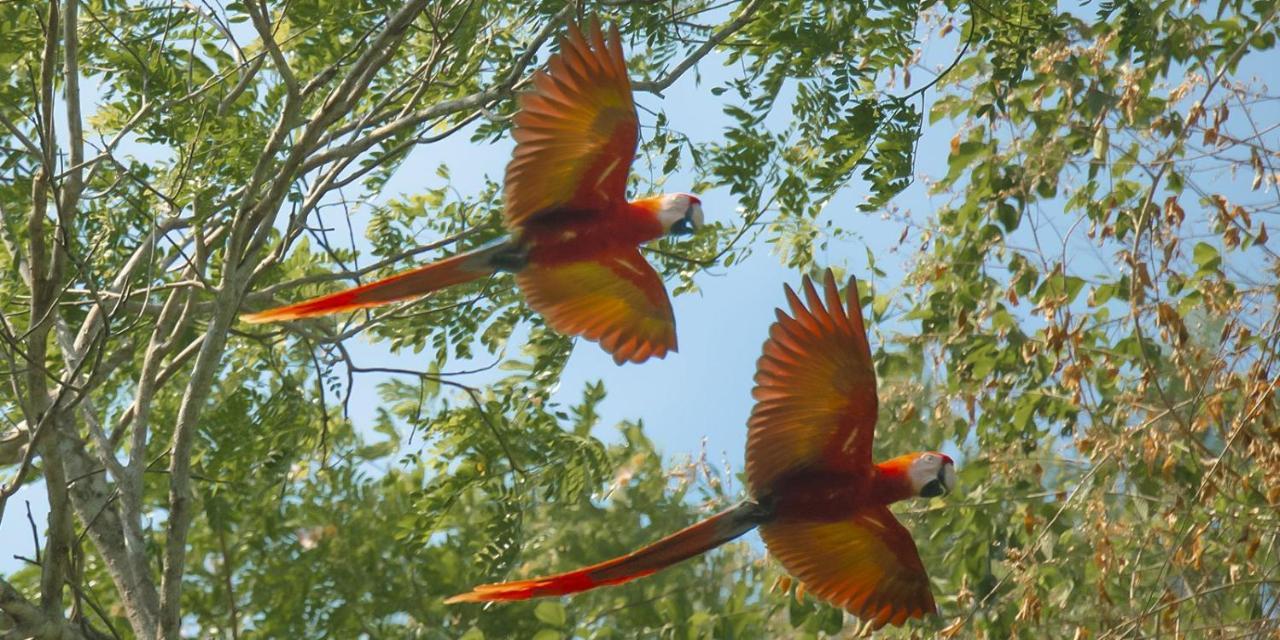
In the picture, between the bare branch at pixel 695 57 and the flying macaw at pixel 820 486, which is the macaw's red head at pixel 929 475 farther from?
the bare branch at pixel 695 57

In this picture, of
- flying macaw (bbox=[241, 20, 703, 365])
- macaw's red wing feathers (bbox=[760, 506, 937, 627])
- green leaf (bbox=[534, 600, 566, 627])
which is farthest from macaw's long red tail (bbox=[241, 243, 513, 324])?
green leaf (bbox=[534, 600, 566, 627])

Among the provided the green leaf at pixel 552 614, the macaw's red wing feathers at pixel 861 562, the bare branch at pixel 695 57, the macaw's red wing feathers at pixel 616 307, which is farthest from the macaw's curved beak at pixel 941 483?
the green leaf at pixel 552 614

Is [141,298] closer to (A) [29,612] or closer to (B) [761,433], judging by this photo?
(A) [29,612]

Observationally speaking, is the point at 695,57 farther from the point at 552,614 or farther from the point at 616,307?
the point at 552,614

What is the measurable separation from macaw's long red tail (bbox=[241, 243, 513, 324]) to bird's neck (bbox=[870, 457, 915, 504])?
806 mm

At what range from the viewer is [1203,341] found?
174 inches

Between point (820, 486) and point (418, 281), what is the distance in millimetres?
829

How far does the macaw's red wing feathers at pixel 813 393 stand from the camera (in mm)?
2520

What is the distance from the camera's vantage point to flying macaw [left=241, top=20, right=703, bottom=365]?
2486 millimetres

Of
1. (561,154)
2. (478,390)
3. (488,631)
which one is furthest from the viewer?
(488,631)

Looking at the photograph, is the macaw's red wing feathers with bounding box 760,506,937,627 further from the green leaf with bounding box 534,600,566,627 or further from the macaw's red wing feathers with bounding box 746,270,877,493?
the green leaf with bounding box 534,600,566,627

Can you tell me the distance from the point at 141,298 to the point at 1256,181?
Result: 10.2 feet

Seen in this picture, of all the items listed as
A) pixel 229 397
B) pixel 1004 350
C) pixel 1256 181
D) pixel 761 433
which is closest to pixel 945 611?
pixel 1004 350

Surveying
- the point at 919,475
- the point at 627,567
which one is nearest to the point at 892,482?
the point at 919,475
